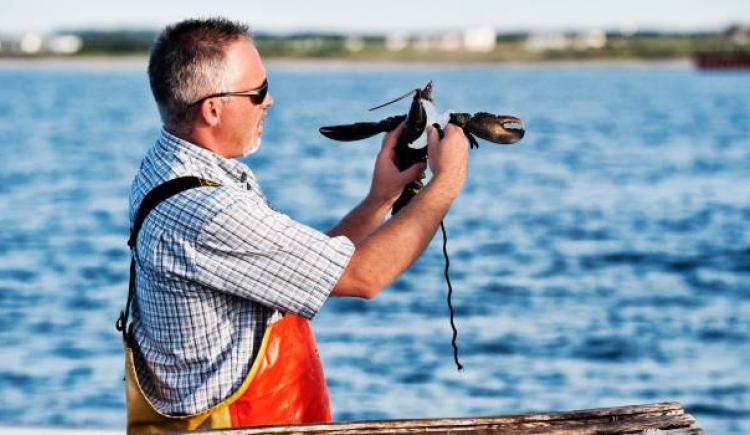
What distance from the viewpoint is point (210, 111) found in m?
3.49

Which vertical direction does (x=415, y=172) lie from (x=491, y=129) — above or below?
below

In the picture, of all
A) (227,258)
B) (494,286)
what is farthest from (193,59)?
(494,286)

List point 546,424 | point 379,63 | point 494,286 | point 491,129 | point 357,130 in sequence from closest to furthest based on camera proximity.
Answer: point 546,424 → point 491,129 → point 357,130 → point 494,286 → point 379,63

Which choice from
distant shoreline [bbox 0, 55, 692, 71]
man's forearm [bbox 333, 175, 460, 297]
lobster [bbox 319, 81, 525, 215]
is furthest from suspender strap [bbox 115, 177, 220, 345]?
distant shoreline [bbox 0, 55, 692, 71]

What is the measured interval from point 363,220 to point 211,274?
0.75 m

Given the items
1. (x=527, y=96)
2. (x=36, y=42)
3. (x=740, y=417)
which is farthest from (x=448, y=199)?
(x=36, y=42)

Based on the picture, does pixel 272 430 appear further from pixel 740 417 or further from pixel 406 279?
pixel 406 279

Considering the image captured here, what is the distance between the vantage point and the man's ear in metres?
3.47

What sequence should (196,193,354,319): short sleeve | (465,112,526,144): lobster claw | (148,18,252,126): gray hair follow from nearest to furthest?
(196,193,354,319): short sleeve, (148,18,252,126): gray hair, (465,112,526,144): lobster claw

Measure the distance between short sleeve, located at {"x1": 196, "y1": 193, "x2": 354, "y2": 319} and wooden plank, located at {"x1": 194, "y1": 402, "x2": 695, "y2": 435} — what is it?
0.32m

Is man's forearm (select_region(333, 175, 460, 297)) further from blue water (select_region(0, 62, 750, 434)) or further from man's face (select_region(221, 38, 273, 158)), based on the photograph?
blue water (select_region(0, 62, 750, 434))

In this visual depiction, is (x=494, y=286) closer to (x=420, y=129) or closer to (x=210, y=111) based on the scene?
(x=420, y=129)

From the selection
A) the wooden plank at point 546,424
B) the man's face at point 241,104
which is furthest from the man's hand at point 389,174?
the wooden plank at point 546,424

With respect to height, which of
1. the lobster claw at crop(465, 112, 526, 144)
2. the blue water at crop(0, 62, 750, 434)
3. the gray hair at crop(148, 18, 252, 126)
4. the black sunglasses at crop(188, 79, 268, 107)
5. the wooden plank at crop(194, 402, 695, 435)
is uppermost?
the gray hair at crop(148, 18, 252, 126)
